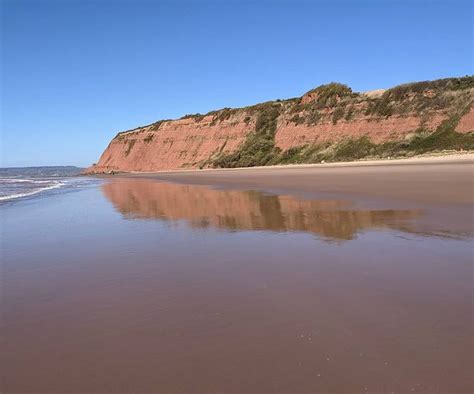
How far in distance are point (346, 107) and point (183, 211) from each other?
36383mm

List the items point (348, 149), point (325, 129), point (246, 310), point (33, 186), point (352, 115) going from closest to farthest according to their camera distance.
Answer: point (246, 310) → point (33, 186) → point (348, 149) → point (352, 115) → point (325, 129)

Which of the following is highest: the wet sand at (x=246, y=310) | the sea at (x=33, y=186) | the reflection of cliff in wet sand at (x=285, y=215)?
the sea at (x=33, y=186)

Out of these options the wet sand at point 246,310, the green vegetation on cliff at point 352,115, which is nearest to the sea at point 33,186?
the wet sand at point 246,310

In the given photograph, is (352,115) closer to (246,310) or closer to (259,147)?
(259,147)

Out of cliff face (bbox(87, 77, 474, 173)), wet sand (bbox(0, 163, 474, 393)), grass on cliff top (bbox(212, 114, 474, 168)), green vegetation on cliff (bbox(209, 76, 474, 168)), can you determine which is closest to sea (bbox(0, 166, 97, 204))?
wet sand (bbox(0, 163, 474, 393))

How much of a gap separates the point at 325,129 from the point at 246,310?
140ft

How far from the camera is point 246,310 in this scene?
3.79 metres

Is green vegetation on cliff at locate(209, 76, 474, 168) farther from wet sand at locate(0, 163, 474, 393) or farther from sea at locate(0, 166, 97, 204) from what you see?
wet sand at locate(0, 163, 474, 393)

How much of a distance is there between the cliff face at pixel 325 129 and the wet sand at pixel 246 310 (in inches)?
1118

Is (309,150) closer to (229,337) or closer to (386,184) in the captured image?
(386,184)

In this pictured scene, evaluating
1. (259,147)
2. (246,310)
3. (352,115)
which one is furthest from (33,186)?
(246,310)

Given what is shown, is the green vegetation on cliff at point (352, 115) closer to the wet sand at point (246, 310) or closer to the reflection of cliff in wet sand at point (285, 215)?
the reflection of cliff in wet sand at point (285, 215)

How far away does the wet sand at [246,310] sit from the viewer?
8.68ft

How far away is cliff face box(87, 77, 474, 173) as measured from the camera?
3412 centimetres
